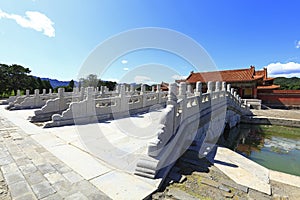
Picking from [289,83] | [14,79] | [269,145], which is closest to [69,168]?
[269,145]

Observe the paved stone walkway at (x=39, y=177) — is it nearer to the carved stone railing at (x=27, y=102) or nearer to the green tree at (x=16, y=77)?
the carved stone railing at (x=27, y=102)

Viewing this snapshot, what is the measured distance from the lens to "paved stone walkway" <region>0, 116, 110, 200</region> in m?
2.45

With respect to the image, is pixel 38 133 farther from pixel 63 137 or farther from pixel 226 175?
pixel 226 175

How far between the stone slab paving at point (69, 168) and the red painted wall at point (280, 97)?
17329 millimetres

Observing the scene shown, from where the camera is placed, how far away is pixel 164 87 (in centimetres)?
2453

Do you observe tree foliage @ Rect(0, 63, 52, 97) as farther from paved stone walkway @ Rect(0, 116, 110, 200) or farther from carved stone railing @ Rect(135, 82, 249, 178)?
carved stone railing @ Rect(135, 82, 249, 178)

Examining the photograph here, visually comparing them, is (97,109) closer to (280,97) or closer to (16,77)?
(280,97)

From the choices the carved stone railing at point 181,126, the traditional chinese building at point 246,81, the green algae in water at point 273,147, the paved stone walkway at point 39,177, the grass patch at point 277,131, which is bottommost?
the green algae in water at point 273,147

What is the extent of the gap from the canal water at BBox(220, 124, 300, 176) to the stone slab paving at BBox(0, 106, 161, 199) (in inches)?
199

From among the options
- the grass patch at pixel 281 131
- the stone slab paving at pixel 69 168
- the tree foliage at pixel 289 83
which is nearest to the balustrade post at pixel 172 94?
the stone slab paving at pixel 69 168

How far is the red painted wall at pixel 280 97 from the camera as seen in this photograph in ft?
53.1

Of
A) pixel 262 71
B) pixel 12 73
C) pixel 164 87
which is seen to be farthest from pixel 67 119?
pixel 262 71

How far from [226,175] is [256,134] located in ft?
27.1

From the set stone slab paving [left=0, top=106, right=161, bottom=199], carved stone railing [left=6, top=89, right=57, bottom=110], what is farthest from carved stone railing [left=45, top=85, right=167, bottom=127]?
carved stone railing [left=6, top=89, right=57, bottom=110]
